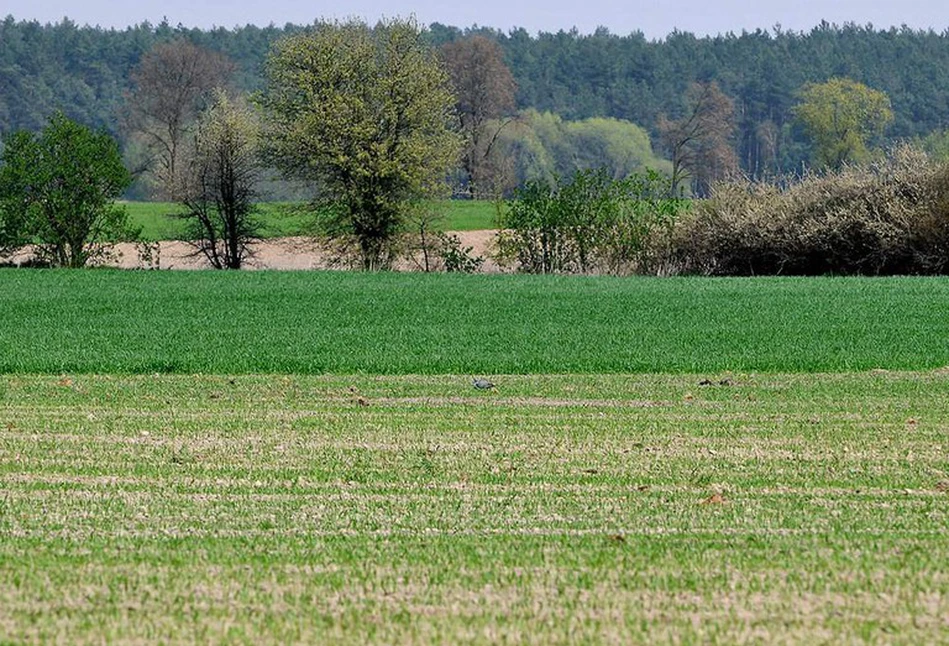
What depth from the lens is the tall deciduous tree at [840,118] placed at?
334ft

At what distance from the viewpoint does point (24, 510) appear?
9195 millimetres

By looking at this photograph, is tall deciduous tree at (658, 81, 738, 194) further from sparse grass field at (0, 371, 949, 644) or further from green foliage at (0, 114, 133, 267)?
sparse grass field at (0, 371, 949, 644)

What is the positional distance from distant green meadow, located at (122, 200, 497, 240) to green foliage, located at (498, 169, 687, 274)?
427 centimetres

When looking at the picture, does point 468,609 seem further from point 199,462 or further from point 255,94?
point 255,94

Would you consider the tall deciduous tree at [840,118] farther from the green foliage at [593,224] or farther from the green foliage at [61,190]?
the green foliage at [61,190]

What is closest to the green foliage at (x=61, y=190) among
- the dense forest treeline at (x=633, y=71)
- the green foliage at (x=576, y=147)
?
the green foliage at (x=576, y=147)

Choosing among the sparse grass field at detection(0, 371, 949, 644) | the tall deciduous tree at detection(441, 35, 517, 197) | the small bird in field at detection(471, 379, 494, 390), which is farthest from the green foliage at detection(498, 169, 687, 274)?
the tall deciduous tree at detection(441, 35, 517, 197)

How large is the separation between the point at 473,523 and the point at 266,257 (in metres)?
51.5

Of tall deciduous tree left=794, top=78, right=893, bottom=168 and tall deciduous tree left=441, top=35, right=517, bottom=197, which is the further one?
tall deciduous tree left=794, top=78, right=893, bottom=168

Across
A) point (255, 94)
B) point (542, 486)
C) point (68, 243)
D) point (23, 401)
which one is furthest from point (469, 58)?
point (542, 486)

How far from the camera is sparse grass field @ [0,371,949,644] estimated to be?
6.45 m

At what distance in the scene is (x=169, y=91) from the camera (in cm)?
9931

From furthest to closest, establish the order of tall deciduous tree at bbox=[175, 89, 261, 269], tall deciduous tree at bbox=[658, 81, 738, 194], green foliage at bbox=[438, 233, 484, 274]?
1. tall deciduous tree at bbox=[658, 81, 738, 194]
2. tall deciduous tree at bbox=[175, 89, 261, 269]
3. green foliage at bbox=[438, 233, 484, 274]

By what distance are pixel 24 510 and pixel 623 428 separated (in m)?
6.49
